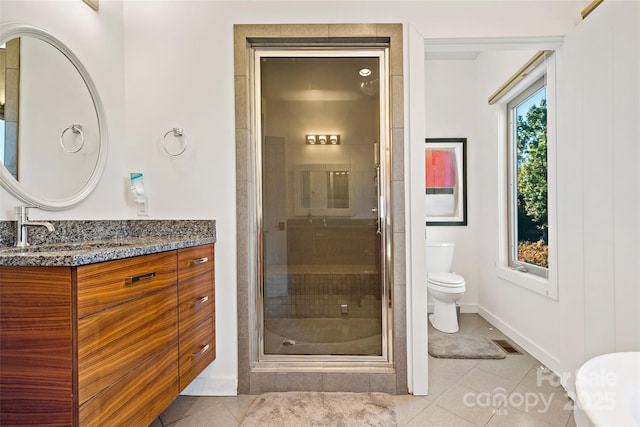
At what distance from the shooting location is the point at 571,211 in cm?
164

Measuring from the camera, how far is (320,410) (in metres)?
1.56

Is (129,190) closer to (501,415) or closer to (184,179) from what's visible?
(184,179)

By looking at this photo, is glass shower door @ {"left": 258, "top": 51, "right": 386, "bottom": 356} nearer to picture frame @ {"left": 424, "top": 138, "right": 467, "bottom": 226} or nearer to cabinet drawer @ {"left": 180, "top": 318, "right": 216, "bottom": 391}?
cabinet drawer @ {"left": 180, "top": 318, "right": 216, "bottom": 391}

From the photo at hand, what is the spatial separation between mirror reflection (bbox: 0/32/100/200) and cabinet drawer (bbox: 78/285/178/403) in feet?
2.60

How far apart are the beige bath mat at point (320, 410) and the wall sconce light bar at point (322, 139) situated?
61.7 inches

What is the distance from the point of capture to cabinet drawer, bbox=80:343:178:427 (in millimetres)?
982

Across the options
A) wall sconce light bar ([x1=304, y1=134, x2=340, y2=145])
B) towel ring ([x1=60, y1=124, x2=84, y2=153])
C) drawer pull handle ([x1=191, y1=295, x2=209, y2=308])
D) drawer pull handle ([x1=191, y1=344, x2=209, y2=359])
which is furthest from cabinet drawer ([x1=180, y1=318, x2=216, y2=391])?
wall sconce light bar ([x1=304, y1=134, x2=340, y2=145])

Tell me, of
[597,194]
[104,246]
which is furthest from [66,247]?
[597,194]

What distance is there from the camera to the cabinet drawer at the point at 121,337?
94cm

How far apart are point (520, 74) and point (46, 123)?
309 centimetres

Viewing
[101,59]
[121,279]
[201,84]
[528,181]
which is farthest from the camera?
[528,181]

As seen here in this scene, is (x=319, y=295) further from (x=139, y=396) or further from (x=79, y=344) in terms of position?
(x=79, y=344)

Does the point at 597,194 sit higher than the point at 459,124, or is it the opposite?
the point at 459,124

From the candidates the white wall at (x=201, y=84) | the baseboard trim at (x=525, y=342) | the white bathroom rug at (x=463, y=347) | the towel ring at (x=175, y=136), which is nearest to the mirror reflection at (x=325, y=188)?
the white wall at (x=201, y=84)
